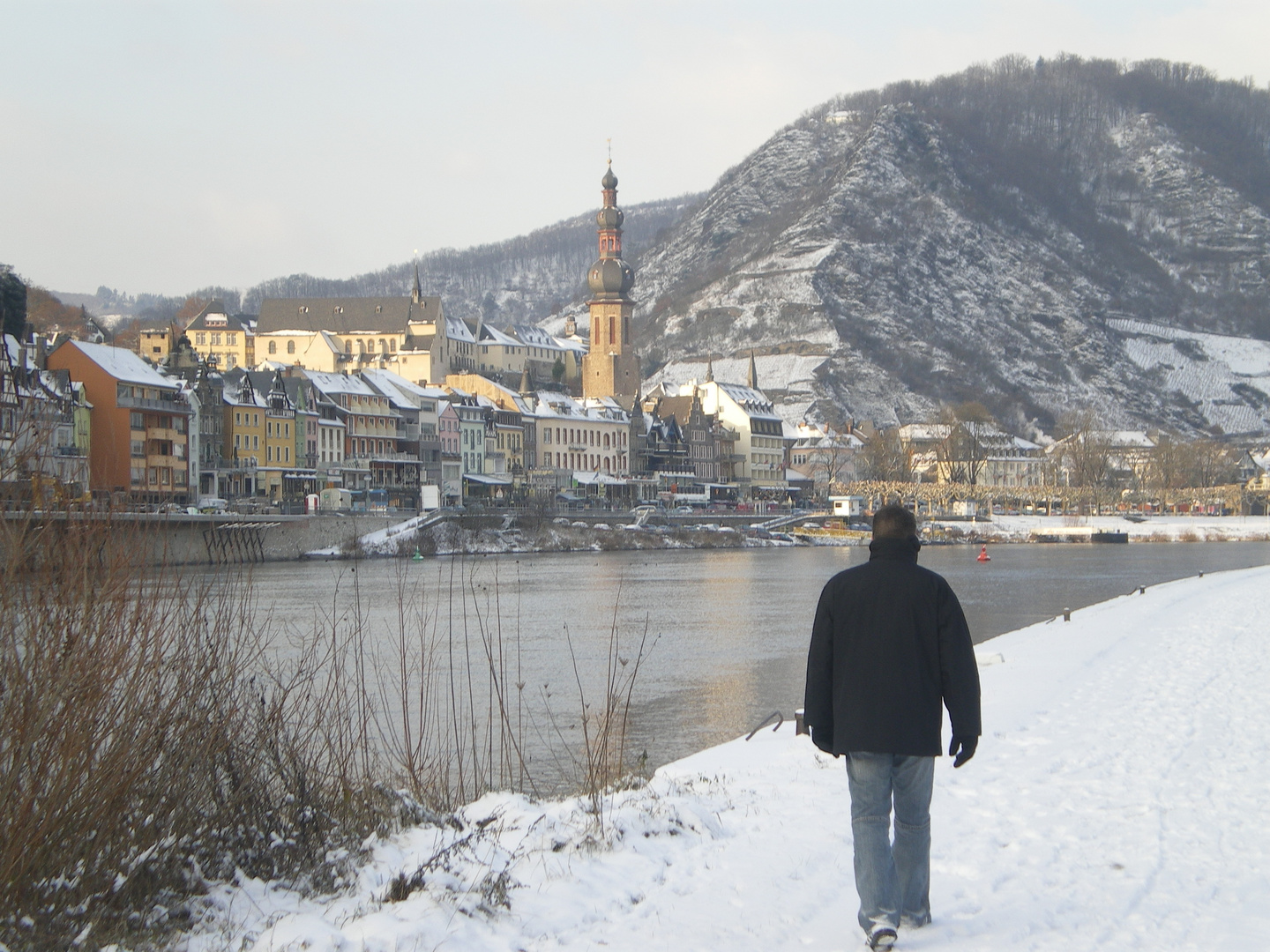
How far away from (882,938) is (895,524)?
1.88 meters

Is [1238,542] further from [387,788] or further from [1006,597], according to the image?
[387,788]

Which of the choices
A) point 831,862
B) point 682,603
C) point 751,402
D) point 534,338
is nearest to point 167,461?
point 682,603

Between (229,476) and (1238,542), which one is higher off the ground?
(229,476)

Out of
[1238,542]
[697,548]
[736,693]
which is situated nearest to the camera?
[736,693]

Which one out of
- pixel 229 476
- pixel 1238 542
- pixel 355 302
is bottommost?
pixel 1238 542

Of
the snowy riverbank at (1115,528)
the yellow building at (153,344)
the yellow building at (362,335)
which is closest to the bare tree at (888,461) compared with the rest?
the snowy riverbank at (1115,528)

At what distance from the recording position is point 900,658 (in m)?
6.54

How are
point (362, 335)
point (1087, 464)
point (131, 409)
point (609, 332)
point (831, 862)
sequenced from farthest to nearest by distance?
point (609, 332)
point (362, 335)
point (1087, 464)
point (131, 409)
point (831, 862)

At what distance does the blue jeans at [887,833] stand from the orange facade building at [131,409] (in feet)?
224

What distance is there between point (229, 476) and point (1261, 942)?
85210mm

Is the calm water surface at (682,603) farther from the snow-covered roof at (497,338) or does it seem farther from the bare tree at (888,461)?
the snow-covered roof at (497,338)

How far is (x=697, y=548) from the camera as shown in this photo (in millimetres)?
93250

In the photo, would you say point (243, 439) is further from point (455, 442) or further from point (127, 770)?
point (127, 770)

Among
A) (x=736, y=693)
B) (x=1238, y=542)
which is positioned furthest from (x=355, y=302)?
(x=736, y=693)
